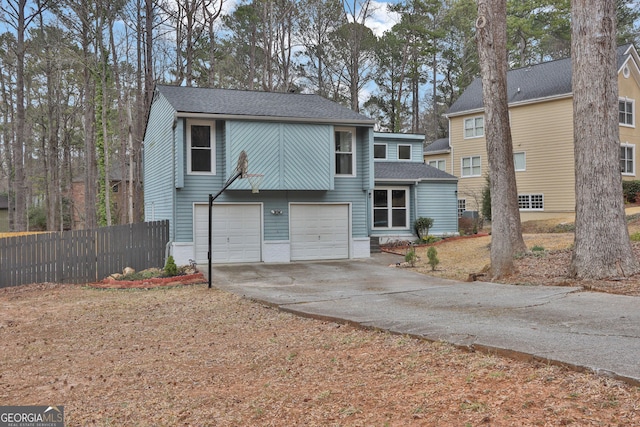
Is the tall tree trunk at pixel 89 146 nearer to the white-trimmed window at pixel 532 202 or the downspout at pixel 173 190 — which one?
the downspout at pixel 173 190

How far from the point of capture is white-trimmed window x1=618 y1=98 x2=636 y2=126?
24.9 m

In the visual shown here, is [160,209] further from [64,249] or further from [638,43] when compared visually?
[638,43]

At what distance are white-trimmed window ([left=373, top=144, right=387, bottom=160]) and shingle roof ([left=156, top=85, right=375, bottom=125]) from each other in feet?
18.3

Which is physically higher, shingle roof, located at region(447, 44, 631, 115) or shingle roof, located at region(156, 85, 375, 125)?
shingle roof, located at region(447, 44, 631, 115)

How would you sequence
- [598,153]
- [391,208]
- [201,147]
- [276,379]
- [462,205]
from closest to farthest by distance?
[276,379] → [598,153] → [201,147] → [391,208] → [462,205]

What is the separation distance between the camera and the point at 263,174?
615 inches

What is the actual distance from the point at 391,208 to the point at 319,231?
17.7ft

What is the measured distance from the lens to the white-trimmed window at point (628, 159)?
974 inches

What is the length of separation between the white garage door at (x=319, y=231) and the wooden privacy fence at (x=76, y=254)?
442 centimetres

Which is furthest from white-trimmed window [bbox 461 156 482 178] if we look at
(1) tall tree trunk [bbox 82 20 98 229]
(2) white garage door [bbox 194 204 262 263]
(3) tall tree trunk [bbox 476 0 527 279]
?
(1) tall tree trunk [bbox 82 20 98 229]

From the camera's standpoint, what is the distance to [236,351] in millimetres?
6199

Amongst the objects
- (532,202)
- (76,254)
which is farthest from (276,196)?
(532,202)

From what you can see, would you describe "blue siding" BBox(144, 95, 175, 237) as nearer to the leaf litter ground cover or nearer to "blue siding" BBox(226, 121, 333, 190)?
"blue siding" BBox(226, 121, 333, 190)

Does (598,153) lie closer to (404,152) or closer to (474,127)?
(404,152)
